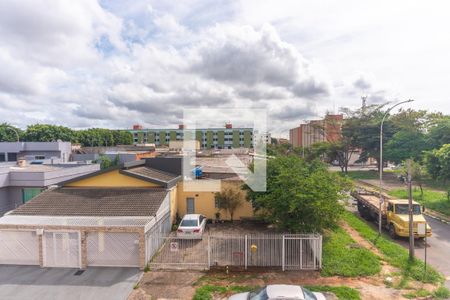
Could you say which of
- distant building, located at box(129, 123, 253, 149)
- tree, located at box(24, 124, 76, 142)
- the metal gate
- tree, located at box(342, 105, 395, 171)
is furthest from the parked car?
tree, located at box(24, 124, 76, 142)

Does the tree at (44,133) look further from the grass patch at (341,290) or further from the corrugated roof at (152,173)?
the grass patch at (341,290)

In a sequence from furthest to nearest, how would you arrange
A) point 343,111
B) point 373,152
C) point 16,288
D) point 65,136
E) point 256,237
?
1. point 65,136
2. point 343,111
3. point 373,152
4. point 256,237
5. point 16,288

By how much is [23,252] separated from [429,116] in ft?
176

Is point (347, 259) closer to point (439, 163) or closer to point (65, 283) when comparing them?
point (65, 283)

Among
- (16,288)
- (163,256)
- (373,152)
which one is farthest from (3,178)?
(373,152)

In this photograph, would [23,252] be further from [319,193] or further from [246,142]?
[246,142]

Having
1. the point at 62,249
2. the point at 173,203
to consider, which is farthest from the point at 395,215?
the point at 62,249

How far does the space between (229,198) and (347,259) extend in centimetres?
781

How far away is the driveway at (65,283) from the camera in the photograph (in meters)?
9.76

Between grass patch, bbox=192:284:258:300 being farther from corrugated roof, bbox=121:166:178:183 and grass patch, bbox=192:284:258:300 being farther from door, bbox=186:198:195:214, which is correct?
door, bbox=186:198:195:214

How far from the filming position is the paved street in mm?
12219

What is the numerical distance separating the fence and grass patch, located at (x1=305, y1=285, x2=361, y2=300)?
1.45m

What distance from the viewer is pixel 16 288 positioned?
10234 mm

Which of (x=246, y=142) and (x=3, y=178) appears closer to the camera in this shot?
(x=3, y=178)
